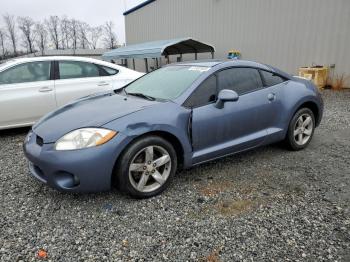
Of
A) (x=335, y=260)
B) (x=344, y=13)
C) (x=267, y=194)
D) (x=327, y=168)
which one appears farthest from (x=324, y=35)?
(x=335, y=260)

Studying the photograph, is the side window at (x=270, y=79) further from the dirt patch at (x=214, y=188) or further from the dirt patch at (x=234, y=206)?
the dirt patch at (x=234, y=206)

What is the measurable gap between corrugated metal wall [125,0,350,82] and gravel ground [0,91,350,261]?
7.71 metres

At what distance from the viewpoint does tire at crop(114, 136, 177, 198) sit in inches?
113

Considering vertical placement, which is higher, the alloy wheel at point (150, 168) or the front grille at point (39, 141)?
the front grille at point (39, 141)

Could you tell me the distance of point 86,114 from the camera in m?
3.10

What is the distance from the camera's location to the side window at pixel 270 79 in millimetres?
3984

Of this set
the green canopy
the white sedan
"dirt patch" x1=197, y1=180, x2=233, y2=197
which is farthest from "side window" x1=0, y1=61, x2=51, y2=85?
the green canopy

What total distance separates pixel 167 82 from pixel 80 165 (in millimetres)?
1578

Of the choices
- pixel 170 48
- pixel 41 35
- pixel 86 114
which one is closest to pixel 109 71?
pixel 86 114

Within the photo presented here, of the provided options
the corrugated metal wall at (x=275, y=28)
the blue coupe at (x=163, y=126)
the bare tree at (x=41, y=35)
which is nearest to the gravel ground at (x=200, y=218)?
the blue coupe at (x=163, y=126)

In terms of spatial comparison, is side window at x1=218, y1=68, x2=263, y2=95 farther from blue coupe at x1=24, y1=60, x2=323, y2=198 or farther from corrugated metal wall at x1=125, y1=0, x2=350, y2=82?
corrugated metal wall at x1=125, y1=0, x2=350, y2=82

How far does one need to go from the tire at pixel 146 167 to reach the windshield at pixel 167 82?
63 centimetres

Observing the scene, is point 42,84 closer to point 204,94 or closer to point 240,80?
point 204,94

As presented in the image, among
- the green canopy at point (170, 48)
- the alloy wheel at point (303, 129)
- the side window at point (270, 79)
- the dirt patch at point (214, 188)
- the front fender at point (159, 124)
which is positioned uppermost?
the green canopy at point (170, 48)
